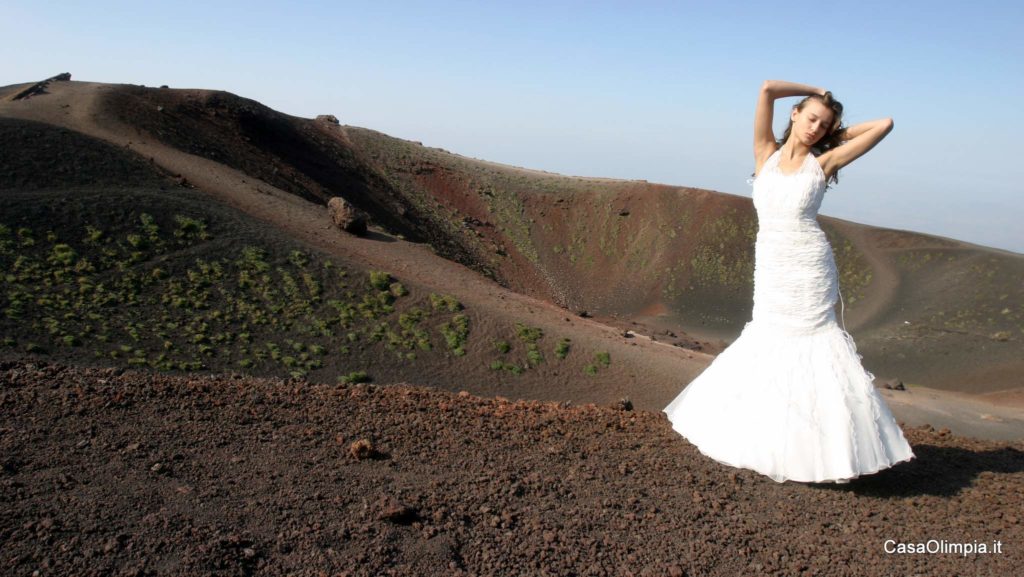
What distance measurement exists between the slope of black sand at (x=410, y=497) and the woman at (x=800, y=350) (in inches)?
13.1

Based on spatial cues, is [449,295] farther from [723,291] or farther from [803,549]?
[723,291]

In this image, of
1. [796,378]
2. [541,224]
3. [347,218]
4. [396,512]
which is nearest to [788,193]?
[796,378]

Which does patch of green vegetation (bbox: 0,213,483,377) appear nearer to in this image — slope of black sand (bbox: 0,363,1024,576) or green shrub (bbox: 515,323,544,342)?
green shrub (bbox: 515,323,544,342)

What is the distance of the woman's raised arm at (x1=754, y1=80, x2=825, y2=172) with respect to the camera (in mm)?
5984

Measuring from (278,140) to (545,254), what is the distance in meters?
13.9

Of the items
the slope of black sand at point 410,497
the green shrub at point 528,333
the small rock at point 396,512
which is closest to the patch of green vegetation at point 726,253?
the green shrub at point 528,333

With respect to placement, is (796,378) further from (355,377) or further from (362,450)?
(355,377)

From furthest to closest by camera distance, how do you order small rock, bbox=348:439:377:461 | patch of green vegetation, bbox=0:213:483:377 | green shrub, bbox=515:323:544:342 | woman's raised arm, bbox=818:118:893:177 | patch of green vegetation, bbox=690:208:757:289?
1. patch of green vegetation, bbox=690:208:757:289
2. green shrub, bbox=515:323:544:342
3. patch of green vegetation, bbox=0:213:483:377
4. small rock, bbox=348:439:377:461
5. woman's raised arm, bbox=818:118:893:177

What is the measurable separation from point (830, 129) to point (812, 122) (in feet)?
0.61

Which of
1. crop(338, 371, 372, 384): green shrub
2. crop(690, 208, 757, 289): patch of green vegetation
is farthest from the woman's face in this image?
crop(690, 208, 757, 289): patch of green vegetation

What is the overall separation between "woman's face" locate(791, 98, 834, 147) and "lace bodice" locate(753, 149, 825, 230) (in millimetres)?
151

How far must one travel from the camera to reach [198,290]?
54.1 ft

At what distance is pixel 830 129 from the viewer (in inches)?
237

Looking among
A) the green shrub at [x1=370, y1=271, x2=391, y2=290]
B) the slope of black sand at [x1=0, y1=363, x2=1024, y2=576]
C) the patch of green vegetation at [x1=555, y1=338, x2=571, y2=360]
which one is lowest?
the patch of green vegetation at [x1=555, y1=338, x2=571, y2=360]
